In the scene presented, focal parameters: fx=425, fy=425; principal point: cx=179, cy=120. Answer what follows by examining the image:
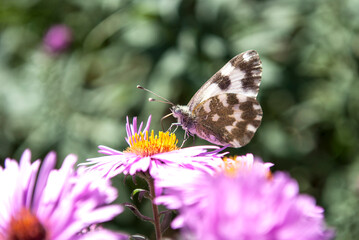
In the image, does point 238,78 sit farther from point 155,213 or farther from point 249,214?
point 249,214

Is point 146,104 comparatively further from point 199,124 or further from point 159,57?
point 199,124

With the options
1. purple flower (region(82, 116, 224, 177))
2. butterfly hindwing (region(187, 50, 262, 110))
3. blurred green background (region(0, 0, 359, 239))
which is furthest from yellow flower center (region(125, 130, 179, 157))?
blurred green background (region(0, 0, 359, 239))

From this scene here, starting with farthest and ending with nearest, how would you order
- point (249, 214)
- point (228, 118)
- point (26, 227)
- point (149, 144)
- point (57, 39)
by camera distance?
1. point (57, 39)
2. point (228, 118)
3. point (149, 144)
4. point (26, 227)
5. point (249, 214)

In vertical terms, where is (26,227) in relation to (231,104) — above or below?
below

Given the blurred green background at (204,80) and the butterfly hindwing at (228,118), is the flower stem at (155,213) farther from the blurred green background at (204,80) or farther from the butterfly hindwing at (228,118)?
the blurred green background at (204,80)

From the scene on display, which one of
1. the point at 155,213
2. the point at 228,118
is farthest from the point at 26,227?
the point at 228,118

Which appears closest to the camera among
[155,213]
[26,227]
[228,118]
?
[26,227]

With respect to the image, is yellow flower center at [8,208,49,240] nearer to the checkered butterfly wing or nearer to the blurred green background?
the checkered butterfly wing
